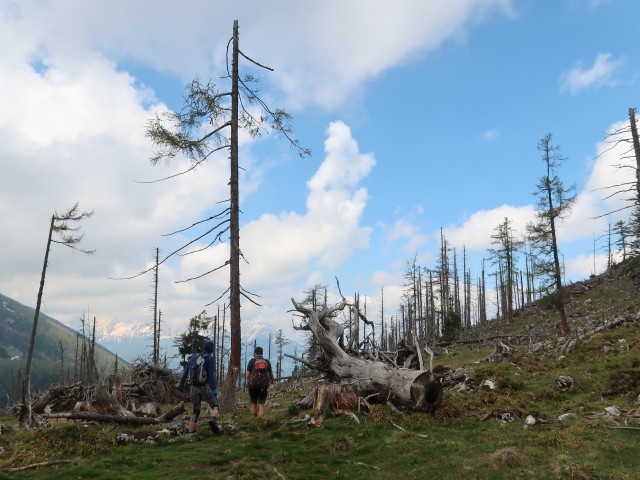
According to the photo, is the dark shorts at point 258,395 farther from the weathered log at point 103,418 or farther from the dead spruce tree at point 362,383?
the weathered log at point 103,418

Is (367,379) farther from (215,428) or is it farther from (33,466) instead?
(33,466)

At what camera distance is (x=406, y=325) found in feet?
208

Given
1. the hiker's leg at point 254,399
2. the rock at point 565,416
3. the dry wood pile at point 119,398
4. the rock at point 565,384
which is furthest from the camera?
the rock at point 565,384

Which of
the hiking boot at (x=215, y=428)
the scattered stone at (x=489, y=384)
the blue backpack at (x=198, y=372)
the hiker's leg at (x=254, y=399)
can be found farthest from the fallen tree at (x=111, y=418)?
the scattered stone at (x=489, y=384)

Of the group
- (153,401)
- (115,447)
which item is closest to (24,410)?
(115,447)

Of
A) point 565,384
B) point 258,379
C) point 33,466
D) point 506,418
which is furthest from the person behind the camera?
point 565,384

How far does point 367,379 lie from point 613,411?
6072mm

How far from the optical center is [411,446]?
7609mm

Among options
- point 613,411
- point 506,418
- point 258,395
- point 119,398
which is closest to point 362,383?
point 258,395

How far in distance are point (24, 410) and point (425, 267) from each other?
51578 millimetres

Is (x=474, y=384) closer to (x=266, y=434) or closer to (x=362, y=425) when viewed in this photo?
(x=362, y=425)

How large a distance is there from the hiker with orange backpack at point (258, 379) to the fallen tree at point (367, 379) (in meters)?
1.41

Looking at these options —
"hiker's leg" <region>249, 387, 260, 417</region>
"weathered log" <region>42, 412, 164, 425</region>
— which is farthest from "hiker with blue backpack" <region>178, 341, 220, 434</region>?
"hiker's leg" <region>249, 387, 260, 417</region>

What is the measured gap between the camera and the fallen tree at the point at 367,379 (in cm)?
1029
